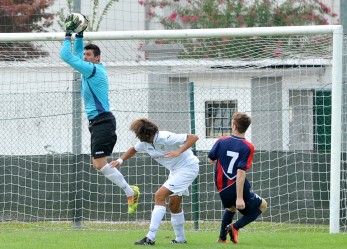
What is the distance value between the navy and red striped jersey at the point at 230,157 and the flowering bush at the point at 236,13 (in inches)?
522

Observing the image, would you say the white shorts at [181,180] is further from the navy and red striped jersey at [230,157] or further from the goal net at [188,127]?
the goal net at [188,127]

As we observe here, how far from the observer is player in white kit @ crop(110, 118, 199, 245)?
11.2m

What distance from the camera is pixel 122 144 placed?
664 inches

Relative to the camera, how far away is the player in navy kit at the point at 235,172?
11.3 meters

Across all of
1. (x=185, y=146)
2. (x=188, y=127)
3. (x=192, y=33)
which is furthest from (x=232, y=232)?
(x=188, y=127)

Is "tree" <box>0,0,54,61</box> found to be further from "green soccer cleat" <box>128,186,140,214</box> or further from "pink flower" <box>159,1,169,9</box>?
"green soccer cleat" <box>128,186,140,214</box>

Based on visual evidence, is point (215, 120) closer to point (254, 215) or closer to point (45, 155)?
point (45, 155)

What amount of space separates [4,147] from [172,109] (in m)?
2.81

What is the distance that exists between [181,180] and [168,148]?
39cm

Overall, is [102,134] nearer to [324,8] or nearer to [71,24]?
[71,24]

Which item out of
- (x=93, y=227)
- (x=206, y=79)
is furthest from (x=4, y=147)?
(x=206, y=79)

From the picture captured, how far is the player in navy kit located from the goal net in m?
2.95

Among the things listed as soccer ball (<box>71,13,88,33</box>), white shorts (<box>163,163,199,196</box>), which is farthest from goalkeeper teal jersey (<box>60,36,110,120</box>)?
white shorts (<box>163,163,199,196</box>)

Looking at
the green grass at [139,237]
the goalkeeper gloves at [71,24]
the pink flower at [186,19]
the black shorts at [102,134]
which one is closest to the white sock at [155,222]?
the green grass at [139,237]
